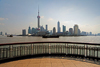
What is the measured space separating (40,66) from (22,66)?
1.14 metres

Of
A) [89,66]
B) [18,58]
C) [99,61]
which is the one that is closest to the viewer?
[89,66]

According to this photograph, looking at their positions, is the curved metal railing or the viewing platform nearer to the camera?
the viewing platform

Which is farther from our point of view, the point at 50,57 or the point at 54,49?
the point at 54,49

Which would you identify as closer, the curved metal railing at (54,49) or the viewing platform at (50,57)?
the viewing platform at (50,57)

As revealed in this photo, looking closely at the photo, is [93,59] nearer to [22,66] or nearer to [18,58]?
[22,66]

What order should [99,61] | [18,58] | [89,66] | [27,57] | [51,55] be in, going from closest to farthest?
[89,66], [99,61], [18,58], [27,57], [51,55]

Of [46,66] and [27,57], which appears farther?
[27,57]

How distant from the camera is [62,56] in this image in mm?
6828

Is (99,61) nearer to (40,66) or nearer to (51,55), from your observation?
(51,55)

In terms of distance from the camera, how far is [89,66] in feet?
15.5

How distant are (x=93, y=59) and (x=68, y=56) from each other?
76.4 inches

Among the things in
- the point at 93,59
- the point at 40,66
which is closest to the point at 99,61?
the point at 93,59

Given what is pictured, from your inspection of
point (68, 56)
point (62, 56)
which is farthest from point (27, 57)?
point (68, 56)

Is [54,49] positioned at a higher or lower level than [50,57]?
higher
